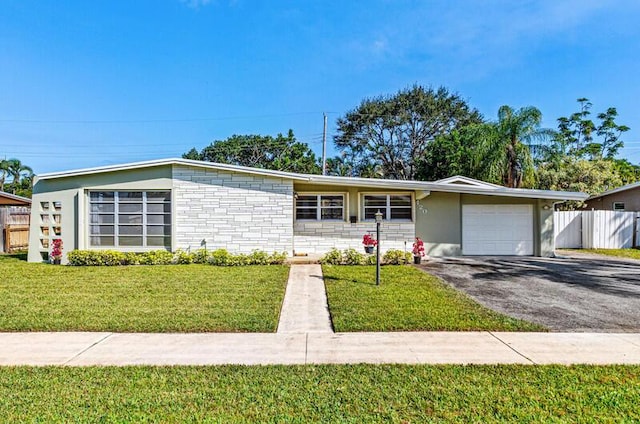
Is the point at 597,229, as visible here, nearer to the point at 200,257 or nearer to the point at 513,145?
the point at 513,145

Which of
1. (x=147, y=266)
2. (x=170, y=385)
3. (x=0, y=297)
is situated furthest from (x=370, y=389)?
(x=147, y=266)

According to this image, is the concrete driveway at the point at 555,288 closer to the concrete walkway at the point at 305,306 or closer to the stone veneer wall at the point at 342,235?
the stone veneer wall at the point at 342,235

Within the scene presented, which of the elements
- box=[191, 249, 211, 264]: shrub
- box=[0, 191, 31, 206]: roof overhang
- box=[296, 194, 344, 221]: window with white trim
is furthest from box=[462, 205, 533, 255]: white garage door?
box=[0, 191, 31, 206]: roof overhang

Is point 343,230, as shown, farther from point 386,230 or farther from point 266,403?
point 266,403

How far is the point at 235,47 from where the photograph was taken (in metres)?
17.2

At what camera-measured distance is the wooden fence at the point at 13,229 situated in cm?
1501

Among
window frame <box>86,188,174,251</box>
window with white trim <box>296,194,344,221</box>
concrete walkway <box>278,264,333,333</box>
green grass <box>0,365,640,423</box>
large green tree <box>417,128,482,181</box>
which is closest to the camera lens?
green grass <box>0,365,640,423</box>

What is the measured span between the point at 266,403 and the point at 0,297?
252 inches

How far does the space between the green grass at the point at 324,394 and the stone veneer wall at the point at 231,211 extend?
7.50 meters

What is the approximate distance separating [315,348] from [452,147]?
24497 millimetres

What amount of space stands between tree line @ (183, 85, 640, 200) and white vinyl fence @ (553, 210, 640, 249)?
93.8 inches

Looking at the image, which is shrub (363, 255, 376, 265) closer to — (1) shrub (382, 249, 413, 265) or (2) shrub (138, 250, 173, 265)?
(1) shrub (382, 249, 413, 265)

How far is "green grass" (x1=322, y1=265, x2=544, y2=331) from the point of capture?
4887mm

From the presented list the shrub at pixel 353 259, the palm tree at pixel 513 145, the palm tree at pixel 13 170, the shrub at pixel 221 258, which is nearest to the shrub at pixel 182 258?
the shrub at pixel 221 258
